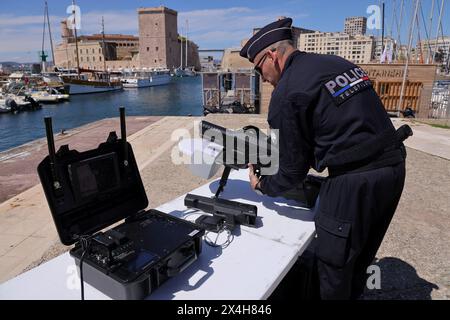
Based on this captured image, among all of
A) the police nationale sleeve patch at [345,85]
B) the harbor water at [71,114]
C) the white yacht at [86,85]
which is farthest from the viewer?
the white yacht at [86,85]

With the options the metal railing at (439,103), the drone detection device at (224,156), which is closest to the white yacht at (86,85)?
the metal railing at (439,103)

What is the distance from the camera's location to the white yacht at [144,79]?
62062 mm

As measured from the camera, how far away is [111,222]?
1.59 meters

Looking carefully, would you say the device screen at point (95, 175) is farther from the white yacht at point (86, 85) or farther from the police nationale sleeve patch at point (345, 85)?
the white yacht at point (86, 85)

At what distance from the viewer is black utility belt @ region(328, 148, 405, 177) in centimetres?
165

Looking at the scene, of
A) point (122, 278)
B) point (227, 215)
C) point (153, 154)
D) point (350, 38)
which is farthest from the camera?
point (350, 38)

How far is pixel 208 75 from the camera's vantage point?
23609mm

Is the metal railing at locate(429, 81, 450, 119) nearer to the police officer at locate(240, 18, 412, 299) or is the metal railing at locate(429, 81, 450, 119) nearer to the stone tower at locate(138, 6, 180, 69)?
the police officer at locate(240, 18, 412, 299)

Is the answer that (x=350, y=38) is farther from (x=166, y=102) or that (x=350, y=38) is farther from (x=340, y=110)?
(x=340, y=110)

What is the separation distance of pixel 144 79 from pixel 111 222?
67410mm

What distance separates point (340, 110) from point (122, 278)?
1.27m

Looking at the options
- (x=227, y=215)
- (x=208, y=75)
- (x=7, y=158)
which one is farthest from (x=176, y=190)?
(x=208, y=75)

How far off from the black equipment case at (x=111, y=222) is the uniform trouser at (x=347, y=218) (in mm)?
714

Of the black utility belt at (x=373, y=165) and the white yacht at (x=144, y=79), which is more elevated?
the white yacht at (x=144, y=79)
